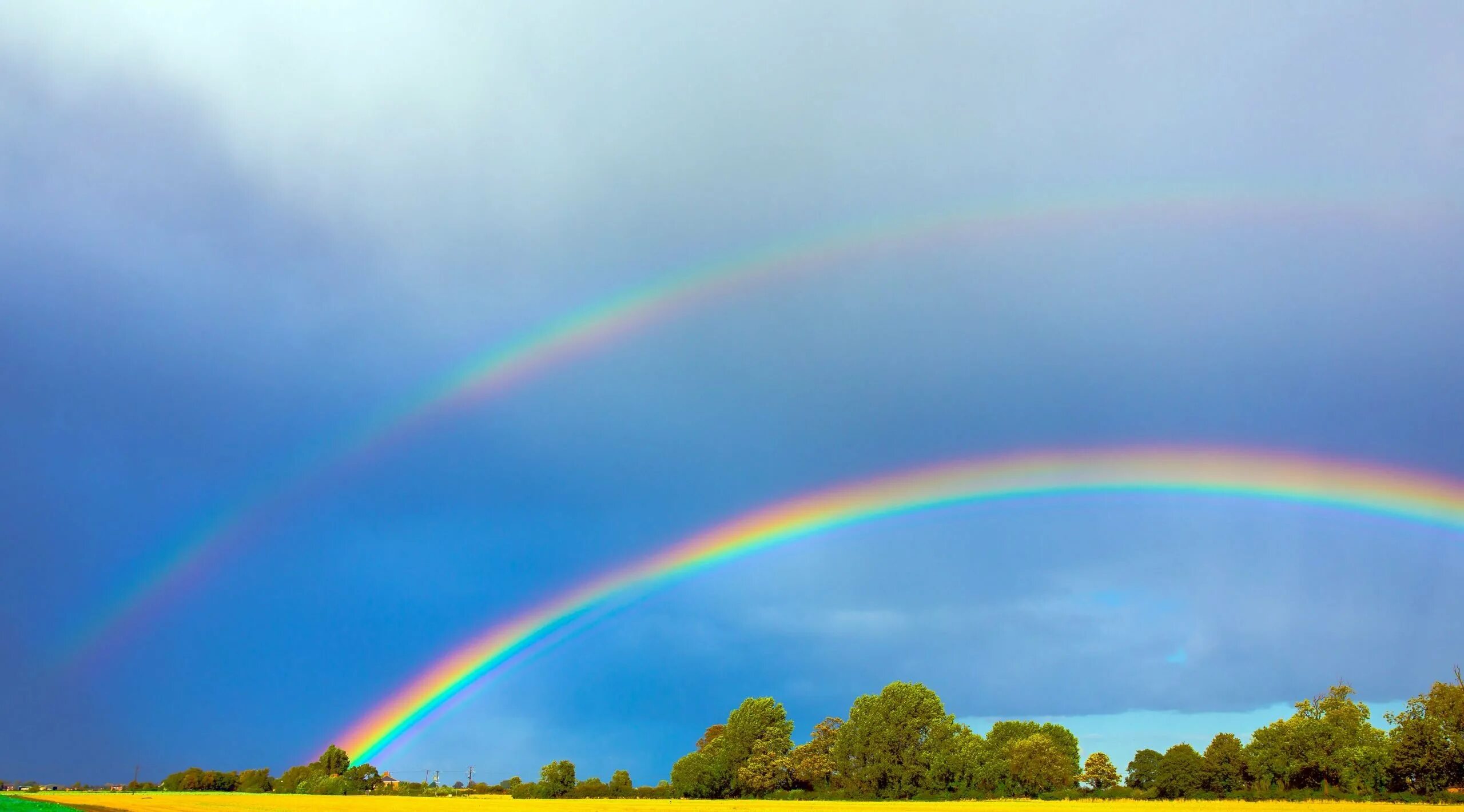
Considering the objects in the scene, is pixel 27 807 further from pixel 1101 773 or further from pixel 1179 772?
pixel 1101 773

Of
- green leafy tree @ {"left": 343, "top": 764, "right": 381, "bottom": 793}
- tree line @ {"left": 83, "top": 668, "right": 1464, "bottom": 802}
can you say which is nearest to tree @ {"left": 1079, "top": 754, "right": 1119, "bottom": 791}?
tree line @ {"left": 83, "top": 668, "right": 1464, "bottom": 802}

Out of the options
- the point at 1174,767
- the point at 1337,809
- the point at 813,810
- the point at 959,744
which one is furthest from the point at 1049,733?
the point at 1337,809

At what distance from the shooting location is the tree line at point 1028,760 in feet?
336

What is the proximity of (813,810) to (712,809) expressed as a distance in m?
15.7

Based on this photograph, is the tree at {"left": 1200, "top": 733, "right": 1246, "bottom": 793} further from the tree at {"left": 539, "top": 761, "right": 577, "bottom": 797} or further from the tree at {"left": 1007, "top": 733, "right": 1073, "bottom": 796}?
the tree at {"left": 539, "top": 761, "right": 577, "bottom": 797}

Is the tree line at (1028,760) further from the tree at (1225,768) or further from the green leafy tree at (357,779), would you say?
the green leafy tree at (357,779)

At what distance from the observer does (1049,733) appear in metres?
156

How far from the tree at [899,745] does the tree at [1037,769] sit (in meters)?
8.55

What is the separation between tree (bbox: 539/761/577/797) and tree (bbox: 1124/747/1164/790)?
93156 millimetres

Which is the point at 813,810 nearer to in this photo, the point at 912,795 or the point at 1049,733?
the point at 912,795

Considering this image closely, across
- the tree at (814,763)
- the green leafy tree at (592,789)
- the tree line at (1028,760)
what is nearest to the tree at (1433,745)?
the tree line at (1028,760)

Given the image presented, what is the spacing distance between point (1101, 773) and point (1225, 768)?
39.1 meters

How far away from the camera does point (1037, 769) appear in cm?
12275

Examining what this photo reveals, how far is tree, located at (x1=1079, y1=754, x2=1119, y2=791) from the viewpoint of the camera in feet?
531
